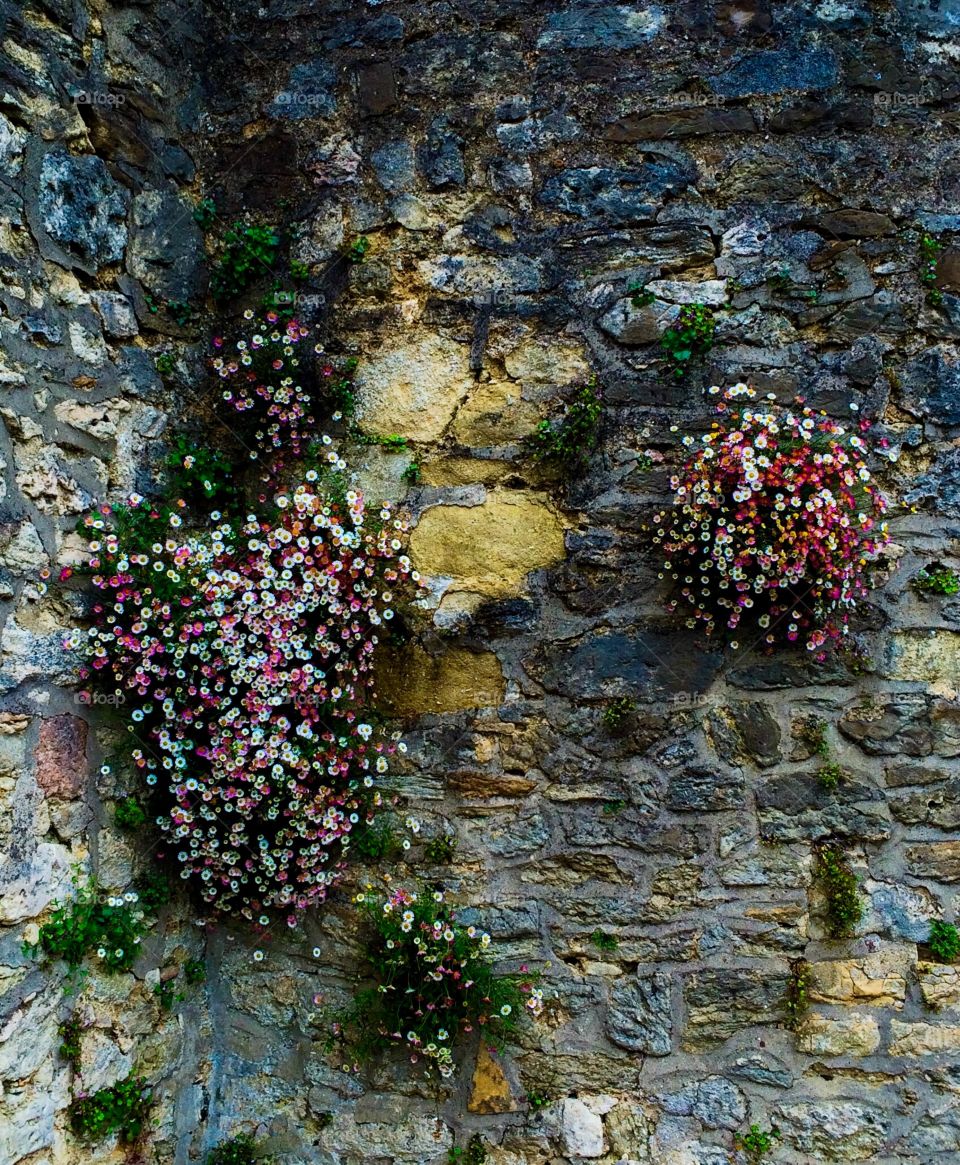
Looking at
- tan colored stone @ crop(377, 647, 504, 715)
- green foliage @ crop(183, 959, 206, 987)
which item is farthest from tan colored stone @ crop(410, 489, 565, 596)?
green foliage @ crop(183, 959, 206, 987)

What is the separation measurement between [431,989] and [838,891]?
123 cm

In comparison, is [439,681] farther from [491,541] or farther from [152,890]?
[152,890]

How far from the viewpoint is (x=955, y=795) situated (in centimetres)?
276

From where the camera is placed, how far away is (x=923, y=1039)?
8.73ft

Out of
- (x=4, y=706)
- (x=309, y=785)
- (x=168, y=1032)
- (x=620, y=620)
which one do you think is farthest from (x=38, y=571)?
(x=620, y=620)

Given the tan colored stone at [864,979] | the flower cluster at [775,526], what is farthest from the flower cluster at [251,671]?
the tan colored stone at [864,979]

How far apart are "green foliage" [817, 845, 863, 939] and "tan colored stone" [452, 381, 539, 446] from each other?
1585 mm

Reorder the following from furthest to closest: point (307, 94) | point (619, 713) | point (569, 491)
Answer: point (307, 94) < point (569, 491) < point (619, 713)

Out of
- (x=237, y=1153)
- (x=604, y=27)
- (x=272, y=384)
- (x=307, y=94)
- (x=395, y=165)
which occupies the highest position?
(x=604, y=27)

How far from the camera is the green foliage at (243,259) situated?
314 cm

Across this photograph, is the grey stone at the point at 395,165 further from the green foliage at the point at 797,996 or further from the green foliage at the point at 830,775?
the green foliage at the point at 797,996

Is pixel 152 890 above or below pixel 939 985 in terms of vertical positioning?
above

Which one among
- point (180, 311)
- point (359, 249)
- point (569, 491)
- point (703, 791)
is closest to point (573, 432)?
point (569, 491)

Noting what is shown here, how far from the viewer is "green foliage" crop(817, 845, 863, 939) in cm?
270
